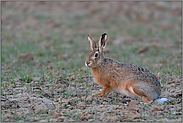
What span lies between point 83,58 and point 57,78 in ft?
12.5

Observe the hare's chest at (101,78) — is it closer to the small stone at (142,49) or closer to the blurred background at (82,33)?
the blurred background at (82,33)

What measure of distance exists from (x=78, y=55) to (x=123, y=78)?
523 centimetres

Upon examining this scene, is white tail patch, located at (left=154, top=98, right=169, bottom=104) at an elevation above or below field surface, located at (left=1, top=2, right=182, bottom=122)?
below

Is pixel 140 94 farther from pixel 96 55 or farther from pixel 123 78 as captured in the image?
pixel 96 55

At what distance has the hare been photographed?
5715mm

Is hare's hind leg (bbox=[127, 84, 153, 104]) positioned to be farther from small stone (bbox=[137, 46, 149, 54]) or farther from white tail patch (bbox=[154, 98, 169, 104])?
small stone (bbox=[137, 46, 149, 54])

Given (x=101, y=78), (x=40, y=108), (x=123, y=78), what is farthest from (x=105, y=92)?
(x=40, y=108)

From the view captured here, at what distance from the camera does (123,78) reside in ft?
20.1

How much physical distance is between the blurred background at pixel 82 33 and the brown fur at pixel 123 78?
201 centimetres

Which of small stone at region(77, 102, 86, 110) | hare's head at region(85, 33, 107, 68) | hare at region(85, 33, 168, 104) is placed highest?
hare's head at region(85, 33, 107, 68)

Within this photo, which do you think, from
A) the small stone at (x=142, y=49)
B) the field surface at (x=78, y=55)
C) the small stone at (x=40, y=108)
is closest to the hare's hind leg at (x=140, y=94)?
the field surface at (x=78, y=55)

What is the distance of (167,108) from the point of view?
17.6 ft

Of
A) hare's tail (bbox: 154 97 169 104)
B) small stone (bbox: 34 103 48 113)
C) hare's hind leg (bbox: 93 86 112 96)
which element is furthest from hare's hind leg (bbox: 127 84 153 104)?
small stone (bbox: 34 103 48 113)

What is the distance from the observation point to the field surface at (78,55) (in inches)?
202
